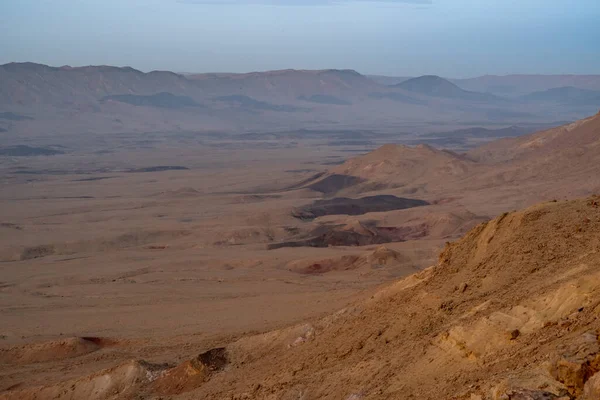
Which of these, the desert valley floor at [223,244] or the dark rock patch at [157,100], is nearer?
the desert valley floor at [223,244]

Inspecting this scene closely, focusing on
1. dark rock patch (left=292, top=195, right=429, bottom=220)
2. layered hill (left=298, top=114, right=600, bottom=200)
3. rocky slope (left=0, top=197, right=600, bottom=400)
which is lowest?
dark rock patch (left=292, top=195, right=429, bottom=220)

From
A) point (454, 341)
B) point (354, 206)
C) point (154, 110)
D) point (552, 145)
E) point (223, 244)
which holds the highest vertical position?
point (454, 341)

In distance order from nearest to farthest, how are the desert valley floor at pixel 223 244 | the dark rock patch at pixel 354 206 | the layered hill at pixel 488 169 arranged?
the desert valley floor at pixel 223 244 → the dark rock patch at pixel 354 206 → the layered hill at pixel 488 169

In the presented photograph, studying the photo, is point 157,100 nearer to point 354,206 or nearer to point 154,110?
point 154,110

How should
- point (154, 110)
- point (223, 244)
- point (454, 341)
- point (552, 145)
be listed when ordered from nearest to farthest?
point (454, 341) → point (223, 244) → point (552, 145) → point (154, 110)

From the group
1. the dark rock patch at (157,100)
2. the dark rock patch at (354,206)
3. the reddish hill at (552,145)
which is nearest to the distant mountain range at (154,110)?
the dark rock patch at (157,100)

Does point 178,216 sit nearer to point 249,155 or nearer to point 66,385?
point 66,385

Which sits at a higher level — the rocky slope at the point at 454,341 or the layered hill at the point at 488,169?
the rocky slope at the point at 454,341

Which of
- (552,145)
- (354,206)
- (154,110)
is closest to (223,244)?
(354,206)

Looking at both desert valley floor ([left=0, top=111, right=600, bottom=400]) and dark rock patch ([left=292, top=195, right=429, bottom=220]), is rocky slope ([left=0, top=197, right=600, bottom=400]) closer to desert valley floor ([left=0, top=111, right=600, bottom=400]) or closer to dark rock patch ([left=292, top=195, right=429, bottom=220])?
desert valley floor ([left=0, top=111, right=600, bottom=400])

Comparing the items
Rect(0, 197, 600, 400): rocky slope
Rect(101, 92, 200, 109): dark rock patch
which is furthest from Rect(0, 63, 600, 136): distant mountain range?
Rect(0, 197, 600, 400): rocky slope

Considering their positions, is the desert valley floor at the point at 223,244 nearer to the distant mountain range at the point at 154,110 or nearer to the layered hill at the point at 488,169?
the layered hill at the point at 488,169
